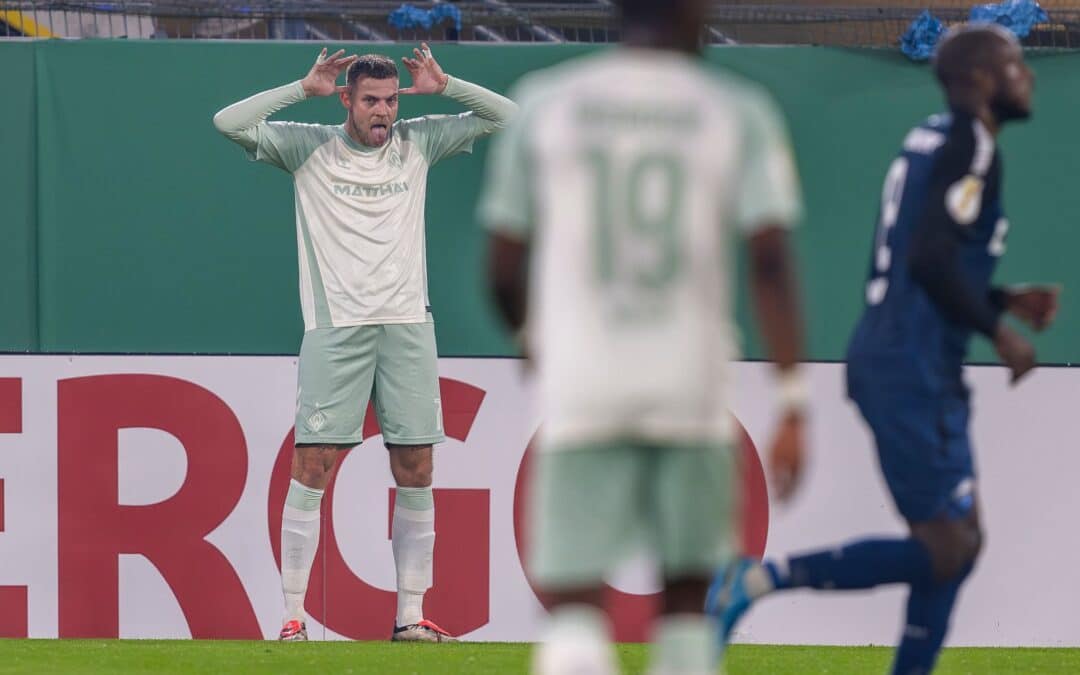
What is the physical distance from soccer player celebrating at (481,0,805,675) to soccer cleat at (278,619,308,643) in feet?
13.4

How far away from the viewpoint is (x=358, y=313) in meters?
7.32

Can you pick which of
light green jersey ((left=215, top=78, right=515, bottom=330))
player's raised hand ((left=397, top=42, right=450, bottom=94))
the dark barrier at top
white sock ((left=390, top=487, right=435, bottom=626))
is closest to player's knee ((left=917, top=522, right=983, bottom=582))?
white sock ((left=390, top=487, right=435, bottom=626))

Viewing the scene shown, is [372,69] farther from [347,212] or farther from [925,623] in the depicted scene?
[925,623]

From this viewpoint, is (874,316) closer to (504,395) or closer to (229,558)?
(504,395)

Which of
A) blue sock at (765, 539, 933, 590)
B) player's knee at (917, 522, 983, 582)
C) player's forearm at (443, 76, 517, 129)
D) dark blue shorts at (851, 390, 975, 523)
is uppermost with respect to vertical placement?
player's forearm at (443, 76, 517, 129)

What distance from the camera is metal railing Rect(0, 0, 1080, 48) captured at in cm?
955

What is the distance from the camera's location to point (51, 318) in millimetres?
9289

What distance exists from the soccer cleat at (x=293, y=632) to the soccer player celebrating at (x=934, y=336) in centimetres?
274

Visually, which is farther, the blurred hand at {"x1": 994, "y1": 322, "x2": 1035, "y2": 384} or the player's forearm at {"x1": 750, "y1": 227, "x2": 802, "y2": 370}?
the blurred hand at {"x1": 994, "y1": 322, "x2": 1035, "y2": 384}

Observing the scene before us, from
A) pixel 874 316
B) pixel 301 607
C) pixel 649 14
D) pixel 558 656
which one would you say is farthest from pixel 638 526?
pixel 301 607

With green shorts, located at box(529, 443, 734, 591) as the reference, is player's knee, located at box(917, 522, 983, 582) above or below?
below

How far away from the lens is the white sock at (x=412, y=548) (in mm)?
7293

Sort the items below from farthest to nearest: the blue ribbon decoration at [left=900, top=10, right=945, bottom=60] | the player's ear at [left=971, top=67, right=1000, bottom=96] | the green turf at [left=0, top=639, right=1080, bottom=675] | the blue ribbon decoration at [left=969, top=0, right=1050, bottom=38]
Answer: the blue ribbon decoration at [left=900, top=10, right=945, bottom=60] → the blue ribbon decoration at [left=969, top=0, right=1050, bottom=38] → the green turf at [left=0, top=639, right=1080, bottom=675] → the player's ear at [left=971, top=67, right=1000, bottom=96]

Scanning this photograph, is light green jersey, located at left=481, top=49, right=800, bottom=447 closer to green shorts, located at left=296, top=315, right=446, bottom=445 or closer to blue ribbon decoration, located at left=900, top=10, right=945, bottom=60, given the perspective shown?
green shorts, located at left=296, top=315, right=446, bottom=445
